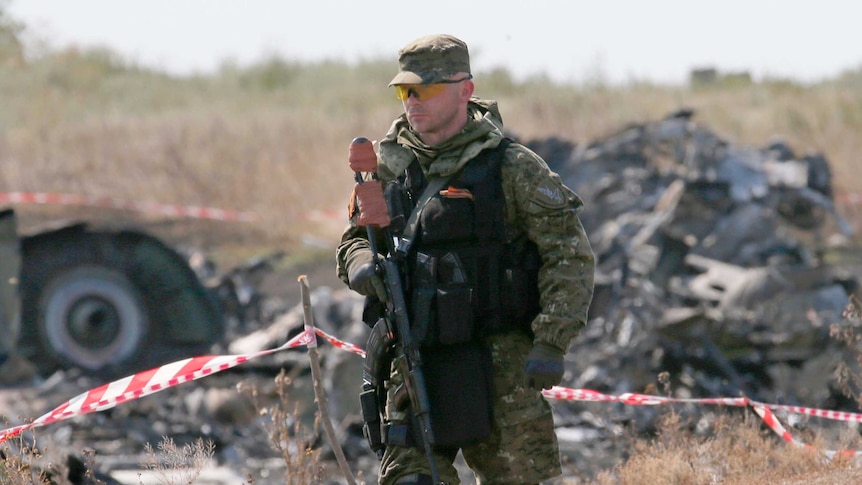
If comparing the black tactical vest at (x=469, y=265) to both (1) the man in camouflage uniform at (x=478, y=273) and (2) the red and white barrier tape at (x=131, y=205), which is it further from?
(2) the red and white barrier tape at (x=131, y=205)

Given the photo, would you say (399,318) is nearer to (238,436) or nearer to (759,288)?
(238,436)

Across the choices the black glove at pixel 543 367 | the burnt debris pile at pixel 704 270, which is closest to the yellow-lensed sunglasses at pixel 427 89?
the black glove at pixel 543 367

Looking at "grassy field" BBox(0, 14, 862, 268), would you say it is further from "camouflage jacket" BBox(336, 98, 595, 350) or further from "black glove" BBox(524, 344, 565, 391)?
"black glove" BBox(524, 344, 565, 391)

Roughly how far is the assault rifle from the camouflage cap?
0.27 meters

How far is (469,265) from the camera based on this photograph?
14.9 ft

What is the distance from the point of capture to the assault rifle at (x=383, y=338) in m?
4.47

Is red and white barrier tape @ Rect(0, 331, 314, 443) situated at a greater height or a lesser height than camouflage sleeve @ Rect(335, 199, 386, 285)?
lesser

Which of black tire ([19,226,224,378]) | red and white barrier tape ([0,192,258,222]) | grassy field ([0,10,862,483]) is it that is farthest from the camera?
grassy field ([0,10,862,483])

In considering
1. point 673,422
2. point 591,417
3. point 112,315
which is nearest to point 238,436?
point 112,315

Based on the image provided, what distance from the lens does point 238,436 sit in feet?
33.3

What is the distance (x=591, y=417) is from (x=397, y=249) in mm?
6174

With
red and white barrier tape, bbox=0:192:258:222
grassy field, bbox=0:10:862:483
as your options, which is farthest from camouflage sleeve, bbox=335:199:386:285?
red and white barrier tape, bbox=0:192:258:222

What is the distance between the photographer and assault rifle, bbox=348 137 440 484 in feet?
14.7

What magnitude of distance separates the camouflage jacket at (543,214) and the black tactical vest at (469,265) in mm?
44
